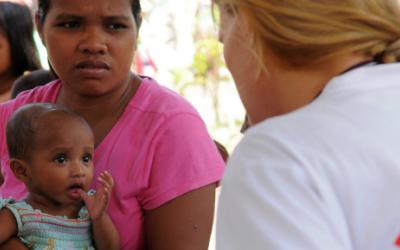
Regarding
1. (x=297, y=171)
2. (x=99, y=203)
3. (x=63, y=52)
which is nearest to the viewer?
(x=297, y=171)

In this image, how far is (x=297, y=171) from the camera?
1.27 meters

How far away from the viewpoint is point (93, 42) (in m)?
2.29

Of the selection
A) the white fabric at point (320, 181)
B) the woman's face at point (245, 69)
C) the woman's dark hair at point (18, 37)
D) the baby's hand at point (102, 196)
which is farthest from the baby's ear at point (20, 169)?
the woman's dark hair at point (18, 37)

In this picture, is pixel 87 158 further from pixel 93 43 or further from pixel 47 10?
pixel 47 10

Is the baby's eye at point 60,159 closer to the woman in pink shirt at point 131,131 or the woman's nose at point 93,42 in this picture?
the woman in pink shirt at point 131,131

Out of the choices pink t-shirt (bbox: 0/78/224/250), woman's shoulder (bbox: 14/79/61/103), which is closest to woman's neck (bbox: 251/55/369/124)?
pink t-shirt (bbox: 0/78/224/250)

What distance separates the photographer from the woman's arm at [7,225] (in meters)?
2.20

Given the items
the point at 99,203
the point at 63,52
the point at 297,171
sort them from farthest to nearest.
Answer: the point at 63,52
the point at 99,203
the point at 297,171

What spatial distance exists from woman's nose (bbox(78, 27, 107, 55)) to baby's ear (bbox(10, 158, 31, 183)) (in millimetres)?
378

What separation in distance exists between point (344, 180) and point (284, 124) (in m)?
0.14

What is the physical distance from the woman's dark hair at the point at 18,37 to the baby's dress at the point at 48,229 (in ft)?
6.45

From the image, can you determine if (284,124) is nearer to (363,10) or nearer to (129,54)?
(363,10)

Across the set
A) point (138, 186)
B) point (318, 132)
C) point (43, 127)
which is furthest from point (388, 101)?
point (43, 127)

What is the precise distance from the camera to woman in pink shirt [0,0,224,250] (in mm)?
2205
